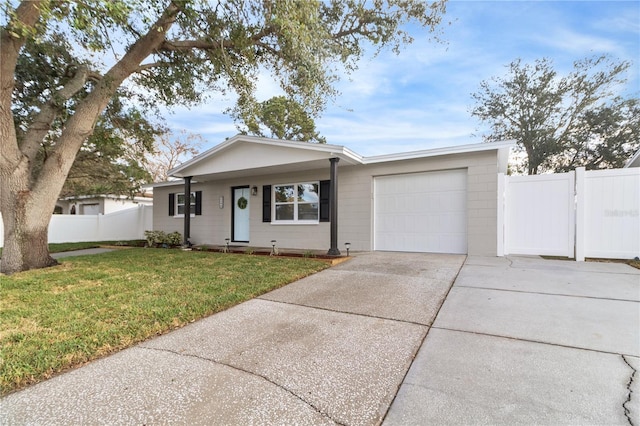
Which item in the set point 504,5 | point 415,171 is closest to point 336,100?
point 415,171

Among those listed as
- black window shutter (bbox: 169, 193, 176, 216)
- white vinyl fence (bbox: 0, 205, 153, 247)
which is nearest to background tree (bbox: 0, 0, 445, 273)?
black window shutter (bbox: 169, 193, 176, 216)

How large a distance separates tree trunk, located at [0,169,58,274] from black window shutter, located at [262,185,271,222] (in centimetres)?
545

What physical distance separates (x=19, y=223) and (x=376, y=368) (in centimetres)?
720

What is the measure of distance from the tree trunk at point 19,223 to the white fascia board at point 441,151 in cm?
732

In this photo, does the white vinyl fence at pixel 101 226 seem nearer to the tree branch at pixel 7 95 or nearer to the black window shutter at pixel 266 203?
the black window shutter at pixel 266 203

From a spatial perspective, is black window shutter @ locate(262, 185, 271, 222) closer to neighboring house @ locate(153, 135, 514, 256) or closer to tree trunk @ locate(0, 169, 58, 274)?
neighboring house @ locate(153, 135, 514, 256)

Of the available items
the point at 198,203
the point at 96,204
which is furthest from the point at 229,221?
the point at 96,204

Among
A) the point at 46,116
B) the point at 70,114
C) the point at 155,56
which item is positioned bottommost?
the point at 46,116

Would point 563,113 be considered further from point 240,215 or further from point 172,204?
point 172,204

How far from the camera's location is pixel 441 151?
7242 mm

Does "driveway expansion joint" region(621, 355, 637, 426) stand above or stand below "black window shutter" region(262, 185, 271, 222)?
below

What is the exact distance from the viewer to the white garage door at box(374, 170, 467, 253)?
24.4 feet

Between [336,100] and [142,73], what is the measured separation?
198 inches

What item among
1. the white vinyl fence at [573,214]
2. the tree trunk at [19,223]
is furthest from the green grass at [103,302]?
the white vinyl fence at [573,214]
